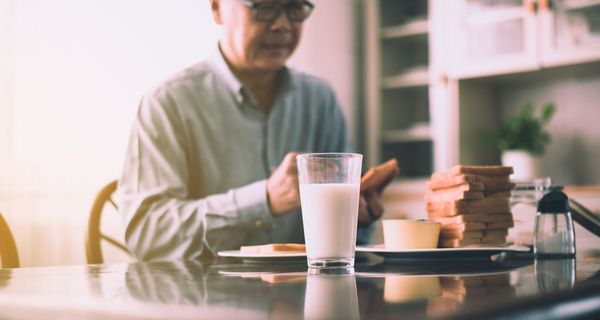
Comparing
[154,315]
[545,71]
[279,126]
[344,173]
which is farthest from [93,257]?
[545,71]

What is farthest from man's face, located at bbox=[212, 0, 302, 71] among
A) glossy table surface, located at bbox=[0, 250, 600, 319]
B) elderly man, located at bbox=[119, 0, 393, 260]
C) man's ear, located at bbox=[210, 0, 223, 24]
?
glossy table surface, located at bbox=[0, 250, 600, 319]

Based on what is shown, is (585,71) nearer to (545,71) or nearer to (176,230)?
(545,71)

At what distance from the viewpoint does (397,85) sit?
386 centimetres

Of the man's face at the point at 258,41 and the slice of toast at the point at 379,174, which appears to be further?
the man's face at the point at 258,41

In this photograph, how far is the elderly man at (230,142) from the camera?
1577mm

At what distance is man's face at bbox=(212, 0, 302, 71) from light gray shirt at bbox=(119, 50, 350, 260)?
68 millimetres

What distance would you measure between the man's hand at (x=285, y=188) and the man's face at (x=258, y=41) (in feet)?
2.23

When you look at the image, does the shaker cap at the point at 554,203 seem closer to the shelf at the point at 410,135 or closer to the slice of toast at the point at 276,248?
the slice of toast at the point at 276,248

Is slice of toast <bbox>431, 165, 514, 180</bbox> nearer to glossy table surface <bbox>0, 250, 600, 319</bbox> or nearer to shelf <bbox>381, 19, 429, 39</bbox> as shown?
glossy table surface <bbox>0, 250, 600, 319</bbox>

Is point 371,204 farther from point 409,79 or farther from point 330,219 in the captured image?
point 409,79

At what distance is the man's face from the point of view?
6.71ft

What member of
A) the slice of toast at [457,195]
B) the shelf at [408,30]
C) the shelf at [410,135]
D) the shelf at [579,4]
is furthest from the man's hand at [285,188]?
the shelf at [408,30]

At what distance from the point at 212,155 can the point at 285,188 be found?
569 mm

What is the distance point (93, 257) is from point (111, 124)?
1023mm
